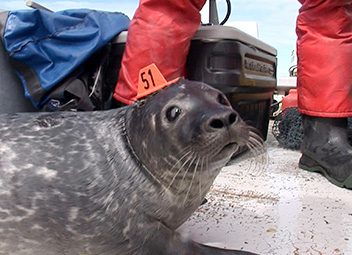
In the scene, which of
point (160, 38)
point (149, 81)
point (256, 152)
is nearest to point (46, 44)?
point (160, 38)

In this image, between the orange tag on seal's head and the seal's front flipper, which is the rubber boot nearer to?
the seal's front flipper

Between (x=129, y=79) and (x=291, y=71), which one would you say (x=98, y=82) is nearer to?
(x=129, y=79)

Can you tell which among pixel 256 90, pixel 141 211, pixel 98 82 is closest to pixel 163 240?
pixel 141 211

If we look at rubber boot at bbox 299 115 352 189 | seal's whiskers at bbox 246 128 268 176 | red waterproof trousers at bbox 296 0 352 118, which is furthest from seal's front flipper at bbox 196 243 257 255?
red waterproof trousers at bbox 296 0 352 118

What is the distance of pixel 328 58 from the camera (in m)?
1.61

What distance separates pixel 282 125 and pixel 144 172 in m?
1.55

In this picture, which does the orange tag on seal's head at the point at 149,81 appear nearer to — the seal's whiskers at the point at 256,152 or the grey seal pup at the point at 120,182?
the grey seal pup at the point at 120,182

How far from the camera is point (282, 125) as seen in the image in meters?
2.21

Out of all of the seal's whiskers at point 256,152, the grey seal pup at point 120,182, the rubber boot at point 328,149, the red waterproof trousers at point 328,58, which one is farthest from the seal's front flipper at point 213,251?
the red waterproof trousers at point 328,58

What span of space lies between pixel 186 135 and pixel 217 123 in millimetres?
50

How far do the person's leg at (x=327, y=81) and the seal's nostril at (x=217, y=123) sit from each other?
0.96 m

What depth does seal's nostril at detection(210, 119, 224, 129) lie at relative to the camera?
673 mm

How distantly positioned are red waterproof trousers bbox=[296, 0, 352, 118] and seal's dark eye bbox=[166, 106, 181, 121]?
1015 mm

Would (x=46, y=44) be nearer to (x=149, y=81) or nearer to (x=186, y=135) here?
(x=149, y=81)
